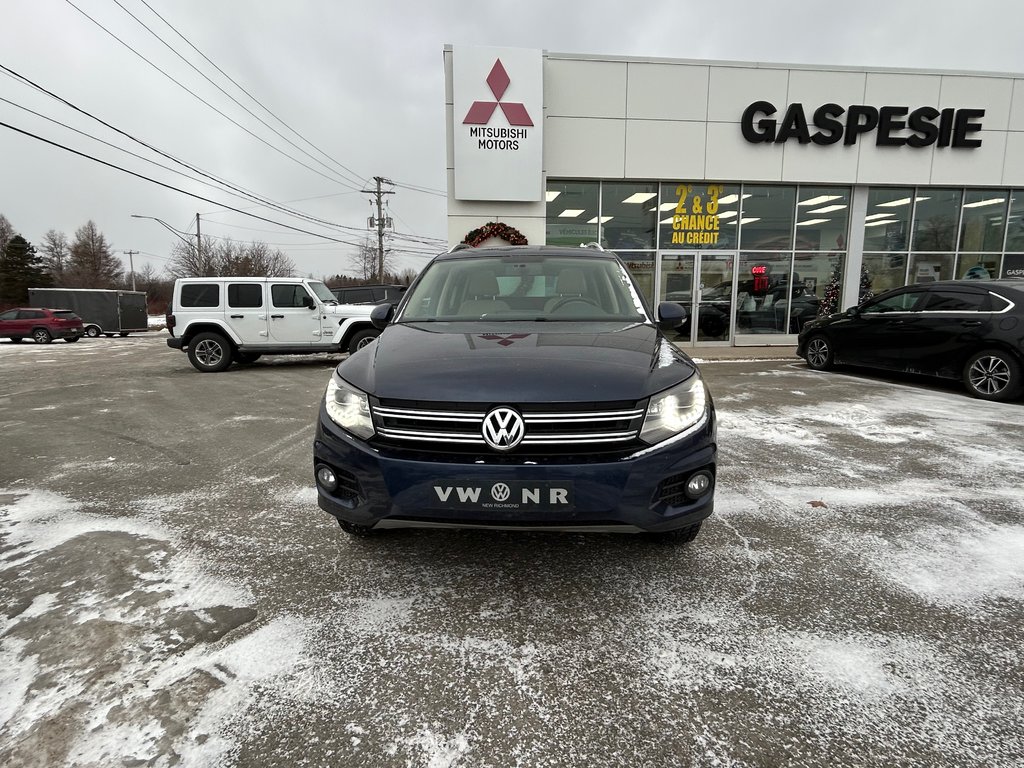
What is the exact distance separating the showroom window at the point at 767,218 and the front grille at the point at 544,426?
13468 millimetres

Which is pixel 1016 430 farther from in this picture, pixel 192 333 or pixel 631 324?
pixel 192 333

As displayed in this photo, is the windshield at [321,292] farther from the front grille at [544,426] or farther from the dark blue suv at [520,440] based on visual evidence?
the front grille at [544,426]

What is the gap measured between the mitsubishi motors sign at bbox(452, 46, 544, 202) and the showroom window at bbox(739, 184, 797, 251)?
5.58 meters

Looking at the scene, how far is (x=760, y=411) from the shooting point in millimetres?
6488

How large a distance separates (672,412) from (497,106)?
466 inches

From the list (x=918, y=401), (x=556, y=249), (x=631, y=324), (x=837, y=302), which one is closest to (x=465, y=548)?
(x=631, y=324)

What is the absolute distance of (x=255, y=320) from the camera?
11.2 metres

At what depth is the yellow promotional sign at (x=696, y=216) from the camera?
13.6 meters

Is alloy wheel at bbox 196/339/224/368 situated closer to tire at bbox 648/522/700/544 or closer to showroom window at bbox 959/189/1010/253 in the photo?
tire at bbox 648/522/700/544

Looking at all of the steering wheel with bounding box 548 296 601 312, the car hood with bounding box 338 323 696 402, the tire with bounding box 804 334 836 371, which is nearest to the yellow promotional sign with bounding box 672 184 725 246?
the tire with bounding box 804 334 836 371

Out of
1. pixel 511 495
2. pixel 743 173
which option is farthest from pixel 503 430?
pixel 743 173

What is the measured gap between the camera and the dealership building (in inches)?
493

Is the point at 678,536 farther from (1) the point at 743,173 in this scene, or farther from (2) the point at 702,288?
(1) the point at 743,173

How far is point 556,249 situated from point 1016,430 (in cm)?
523
